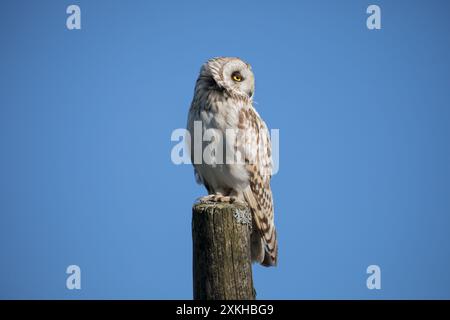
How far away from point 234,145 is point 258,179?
21.6 inches

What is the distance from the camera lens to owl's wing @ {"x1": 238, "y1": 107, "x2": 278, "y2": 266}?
666 centimetres

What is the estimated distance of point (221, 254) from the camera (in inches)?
189

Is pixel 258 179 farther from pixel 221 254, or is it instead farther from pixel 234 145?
pixel 221 254

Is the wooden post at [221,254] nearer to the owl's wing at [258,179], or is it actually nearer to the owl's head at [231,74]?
the owl's wing at [258,179]

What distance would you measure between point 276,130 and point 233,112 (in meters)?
0.86

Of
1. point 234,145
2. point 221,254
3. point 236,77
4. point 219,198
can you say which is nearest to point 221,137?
point 234,145

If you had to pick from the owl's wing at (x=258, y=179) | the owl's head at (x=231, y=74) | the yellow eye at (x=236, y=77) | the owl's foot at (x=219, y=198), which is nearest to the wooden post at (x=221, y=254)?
the owl's foot at (x=219, y=198)

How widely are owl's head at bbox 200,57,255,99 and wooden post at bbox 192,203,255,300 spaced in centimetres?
209

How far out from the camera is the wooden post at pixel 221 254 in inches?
187

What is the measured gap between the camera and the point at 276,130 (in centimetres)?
723

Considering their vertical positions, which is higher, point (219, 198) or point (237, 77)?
point (237, 77)
